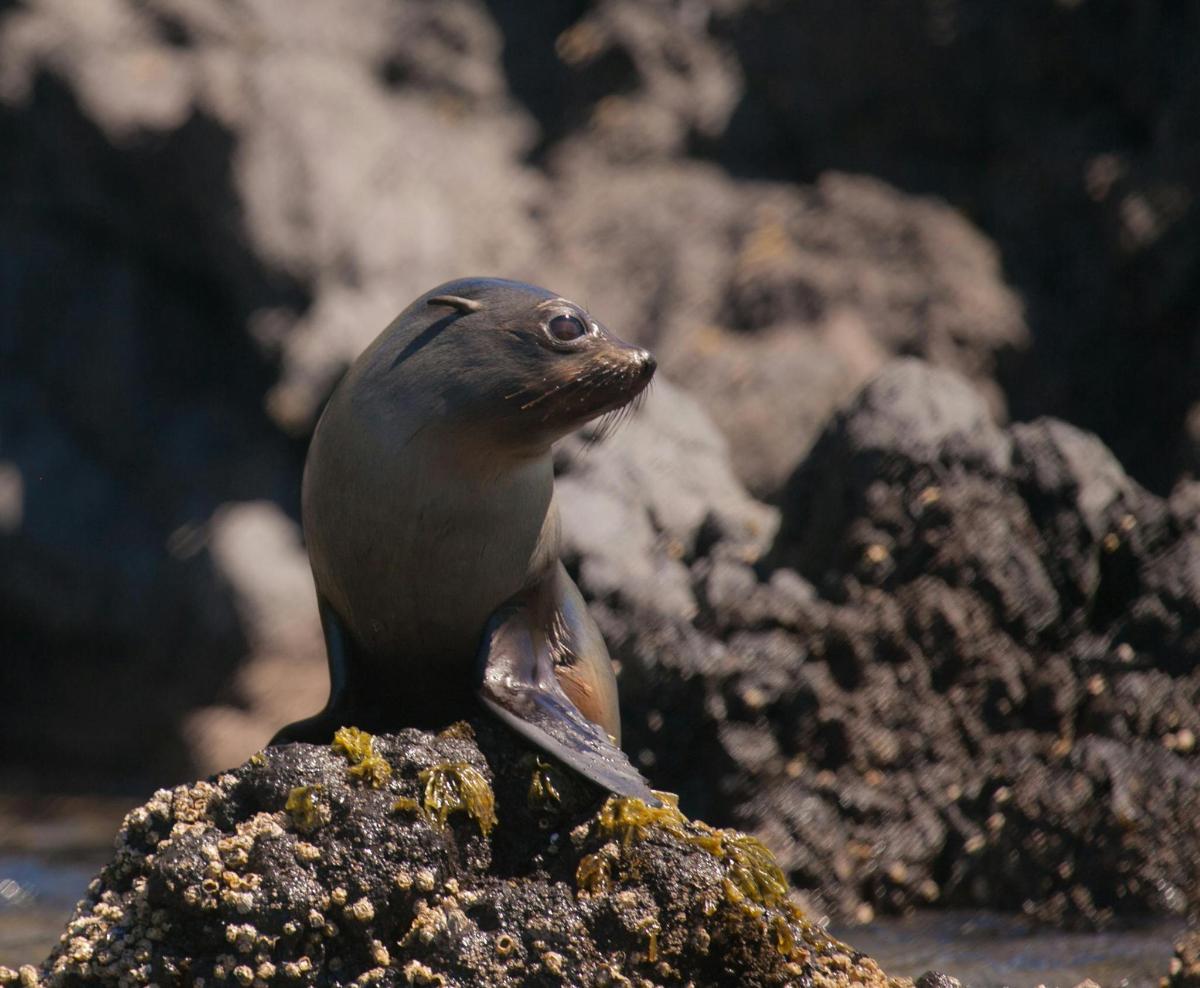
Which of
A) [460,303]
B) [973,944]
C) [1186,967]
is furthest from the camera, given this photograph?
[973,944]

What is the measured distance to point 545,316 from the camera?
4.26 metres

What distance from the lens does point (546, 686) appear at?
416 cm

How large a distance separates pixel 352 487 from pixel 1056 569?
13.3ft

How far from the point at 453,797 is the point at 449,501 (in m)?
0.79

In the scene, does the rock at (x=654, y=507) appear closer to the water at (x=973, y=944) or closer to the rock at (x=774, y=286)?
the water at (x=973, y=944)

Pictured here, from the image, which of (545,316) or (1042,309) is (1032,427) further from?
(1042,309)

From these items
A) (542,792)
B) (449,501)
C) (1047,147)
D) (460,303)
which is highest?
(1047,147)

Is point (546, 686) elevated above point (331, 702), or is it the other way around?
point (331, 702)

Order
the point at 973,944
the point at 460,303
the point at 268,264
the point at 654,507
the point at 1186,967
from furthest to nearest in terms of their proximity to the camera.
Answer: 1. the point at 268,264
2. the point at 654,507
3. the point at 973,944
4. the point at 1186,967
5. the point at 460,303

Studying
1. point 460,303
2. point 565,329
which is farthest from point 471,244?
point 565,329

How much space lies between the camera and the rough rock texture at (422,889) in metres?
3.55

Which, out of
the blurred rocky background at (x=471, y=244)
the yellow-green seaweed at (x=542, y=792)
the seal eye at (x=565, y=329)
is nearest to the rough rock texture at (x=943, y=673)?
the blurred rocky background at (x=471, y=244)

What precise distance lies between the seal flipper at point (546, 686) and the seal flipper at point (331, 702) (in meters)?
0.41

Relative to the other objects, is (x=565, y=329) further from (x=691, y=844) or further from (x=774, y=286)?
(x=774, y=286)
